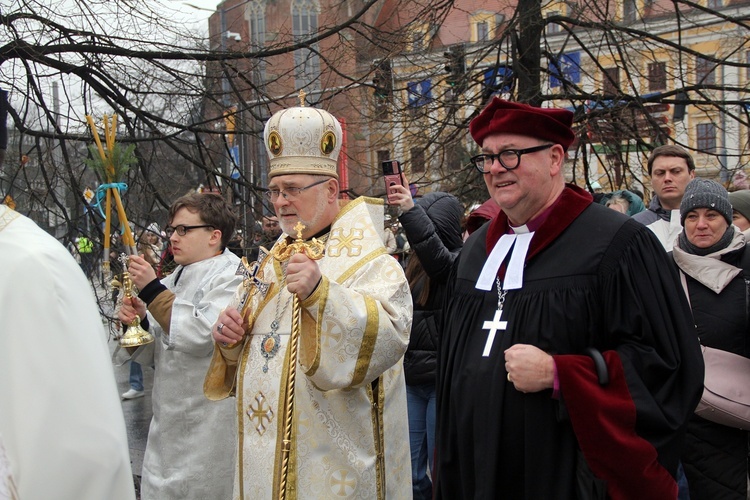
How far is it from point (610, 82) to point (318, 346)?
716 centimetres

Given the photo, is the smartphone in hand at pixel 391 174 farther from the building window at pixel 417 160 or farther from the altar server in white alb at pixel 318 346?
the building window at pixel 417 160

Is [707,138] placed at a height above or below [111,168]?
above

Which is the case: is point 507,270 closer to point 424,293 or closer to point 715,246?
point 715,246

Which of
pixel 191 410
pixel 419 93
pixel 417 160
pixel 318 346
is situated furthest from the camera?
pixel 417 160

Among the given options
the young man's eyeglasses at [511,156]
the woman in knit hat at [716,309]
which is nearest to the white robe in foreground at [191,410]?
the young man's eyeglasses at [511,156]

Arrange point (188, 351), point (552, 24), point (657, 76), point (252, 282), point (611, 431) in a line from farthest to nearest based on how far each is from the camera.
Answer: point (552, 24)
point (657, 76)
point (188, 351)
point (252, 282)
point (611, 431)

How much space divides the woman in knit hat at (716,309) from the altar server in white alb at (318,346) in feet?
5.07

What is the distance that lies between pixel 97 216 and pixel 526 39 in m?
4.76

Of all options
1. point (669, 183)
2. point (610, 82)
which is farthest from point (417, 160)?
point (669, 183)

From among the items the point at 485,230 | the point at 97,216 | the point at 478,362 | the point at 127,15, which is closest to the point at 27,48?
the point at 127,15

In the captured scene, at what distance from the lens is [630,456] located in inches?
101

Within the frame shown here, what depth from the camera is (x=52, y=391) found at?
1.78 m

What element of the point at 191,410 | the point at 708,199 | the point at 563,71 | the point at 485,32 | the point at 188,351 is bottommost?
the point at 191,410

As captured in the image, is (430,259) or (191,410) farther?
(430,259)
